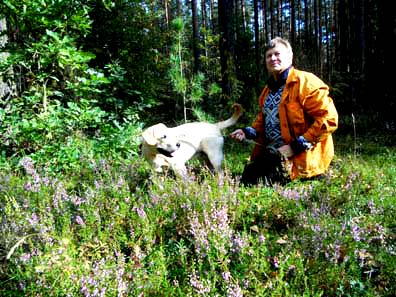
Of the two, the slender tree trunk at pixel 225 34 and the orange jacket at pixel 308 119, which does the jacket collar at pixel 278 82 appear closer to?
the orange jacket at pixel 308 119

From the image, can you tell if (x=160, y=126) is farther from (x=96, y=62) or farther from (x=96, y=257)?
(x=96, y=62)

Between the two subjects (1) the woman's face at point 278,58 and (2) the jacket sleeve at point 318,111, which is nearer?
(2) the jacket sleeve at point 318,111

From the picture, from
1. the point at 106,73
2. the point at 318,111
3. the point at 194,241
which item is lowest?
the point at 194,241

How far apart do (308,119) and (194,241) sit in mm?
2254

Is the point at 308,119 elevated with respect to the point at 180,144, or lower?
elevated

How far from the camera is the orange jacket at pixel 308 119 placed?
3.73 meters

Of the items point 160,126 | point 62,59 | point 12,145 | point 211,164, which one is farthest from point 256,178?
point 12,145

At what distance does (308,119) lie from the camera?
4008 mm

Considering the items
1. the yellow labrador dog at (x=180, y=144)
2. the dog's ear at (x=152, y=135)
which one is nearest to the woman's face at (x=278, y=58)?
the yellow labrador dog at (x=180, y=144)

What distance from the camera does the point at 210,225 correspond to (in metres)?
2.39

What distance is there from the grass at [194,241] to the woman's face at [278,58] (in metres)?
1.35

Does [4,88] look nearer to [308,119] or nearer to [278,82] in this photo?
[278,82]

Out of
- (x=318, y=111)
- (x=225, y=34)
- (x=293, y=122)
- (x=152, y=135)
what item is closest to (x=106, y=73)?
(x=225, y=34)

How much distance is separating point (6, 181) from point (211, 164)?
2264 millimetres
